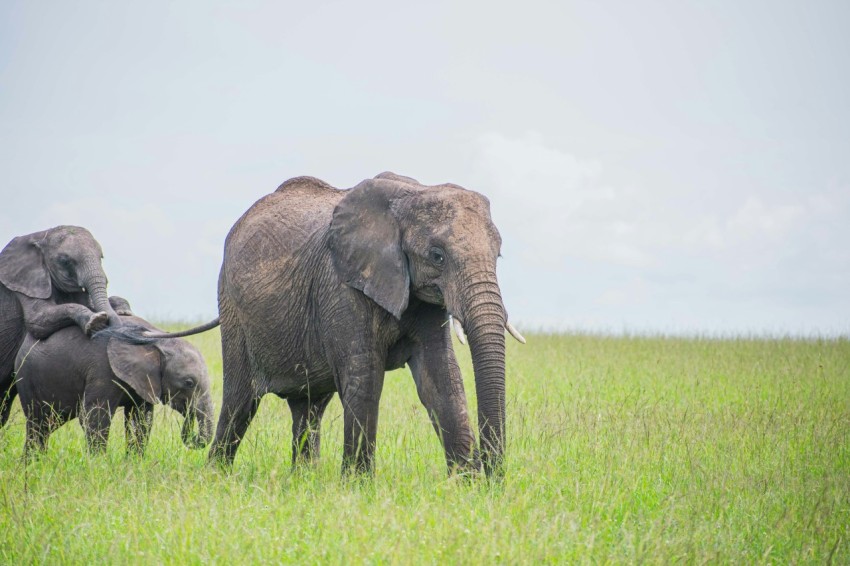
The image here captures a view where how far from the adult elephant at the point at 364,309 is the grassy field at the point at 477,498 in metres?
0.40

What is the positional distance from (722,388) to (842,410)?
209 centimetres

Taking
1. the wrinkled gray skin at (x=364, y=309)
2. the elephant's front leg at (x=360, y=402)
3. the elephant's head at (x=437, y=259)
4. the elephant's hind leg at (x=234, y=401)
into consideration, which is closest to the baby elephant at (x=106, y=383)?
the elephant's hind leg at (x=234, y=401)

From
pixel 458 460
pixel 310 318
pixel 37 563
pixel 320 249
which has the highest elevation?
pixel 320 249

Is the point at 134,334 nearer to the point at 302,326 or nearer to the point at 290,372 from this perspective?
the point at 290,372

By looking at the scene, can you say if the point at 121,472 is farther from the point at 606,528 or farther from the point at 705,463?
the point at 705,463

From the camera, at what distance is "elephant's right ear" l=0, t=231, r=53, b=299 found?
9.77m

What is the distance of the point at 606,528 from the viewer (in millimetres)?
5984

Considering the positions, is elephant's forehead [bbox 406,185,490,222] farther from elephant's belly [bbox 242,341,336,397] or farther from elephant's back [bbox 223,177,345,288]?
elephant's belly [bbox 242,341,336,397]

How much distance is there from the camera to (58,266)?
9.80 meters

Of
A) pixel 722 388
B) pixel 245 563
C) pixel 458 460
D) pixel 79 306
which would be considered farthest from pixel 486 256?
pixel 722 388

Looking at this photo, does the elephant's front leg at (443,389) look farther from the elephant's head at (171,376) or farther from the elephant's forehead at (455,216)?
the elephant's head at (171,376)

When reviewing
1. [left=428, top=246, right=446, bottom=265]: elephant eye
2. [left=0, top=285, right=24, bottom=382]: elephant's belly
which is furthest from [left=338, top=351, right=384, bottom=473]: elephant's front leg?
[left=0, top=285, right=24, bottom=382]: elephant's belly

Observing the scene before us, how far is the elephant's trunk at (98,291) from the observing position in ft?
30.8

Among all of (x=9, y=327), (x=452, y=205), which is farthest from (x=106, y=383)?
(x=452, y=205)
